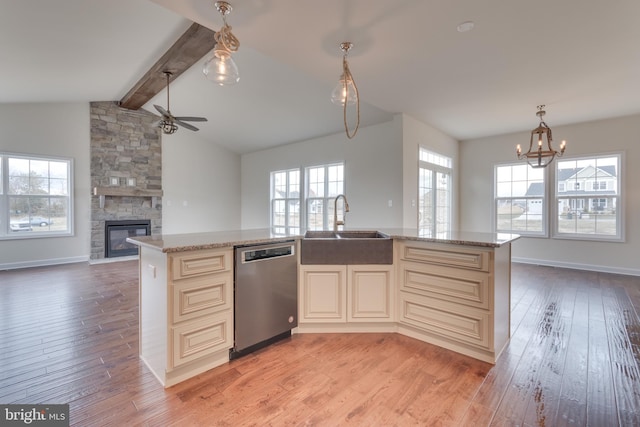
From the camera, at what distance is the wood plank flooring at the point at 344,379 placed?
5.16 feet

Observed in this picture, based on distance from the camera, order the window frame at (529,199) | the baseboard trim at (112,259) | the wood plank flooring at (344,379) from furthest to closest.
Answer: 1. the baseboard trim at (112,259)
2. the window frame at (529,199)
3. the wood plank flooring at (344,379)

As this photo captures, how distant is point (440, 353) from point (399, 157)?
131 inches

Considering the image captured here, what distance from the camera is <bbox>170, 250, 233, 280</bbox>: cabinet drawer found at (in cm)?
179

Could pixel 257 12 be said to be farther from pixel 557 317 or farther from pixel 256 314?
pixel 557 317

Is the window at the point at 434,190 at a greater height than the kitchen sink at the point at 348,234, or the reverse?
the window at the point at 434,190

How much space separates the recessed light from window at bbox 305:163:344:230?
359cm

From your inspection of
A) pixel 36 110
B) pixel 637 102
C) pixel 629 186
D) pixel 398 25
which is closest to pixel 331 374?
pixel 398 25

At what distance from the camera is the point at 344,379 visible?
189 cm

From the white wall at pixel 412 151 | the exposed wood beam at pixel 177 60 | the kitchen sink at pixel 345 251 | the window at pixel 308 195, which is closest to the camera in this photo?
the kitchen sink at pixel 345 251

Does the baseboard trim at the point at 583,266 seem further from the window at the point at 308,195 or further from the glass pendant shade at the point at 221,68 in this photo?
the glass pendant shade at the point at 221,68

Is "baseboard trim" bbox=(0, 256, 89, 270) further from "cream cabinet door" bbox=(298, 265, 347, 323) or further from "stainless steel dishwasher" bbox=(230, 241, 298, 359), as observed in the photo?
"cream cabinet door" bbox=(298, 265, 347, 323)

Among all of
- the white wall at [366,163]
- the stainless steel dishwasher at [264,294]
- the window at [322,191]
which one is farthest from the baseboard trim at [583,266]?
the stainless steel dishwasher at [264,294]

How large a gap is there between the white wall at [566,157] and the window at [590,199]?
0.39 ft

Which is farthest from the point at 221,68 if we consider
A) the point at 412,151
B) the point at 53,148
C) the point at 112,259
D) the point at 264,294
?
the point at 112,259
